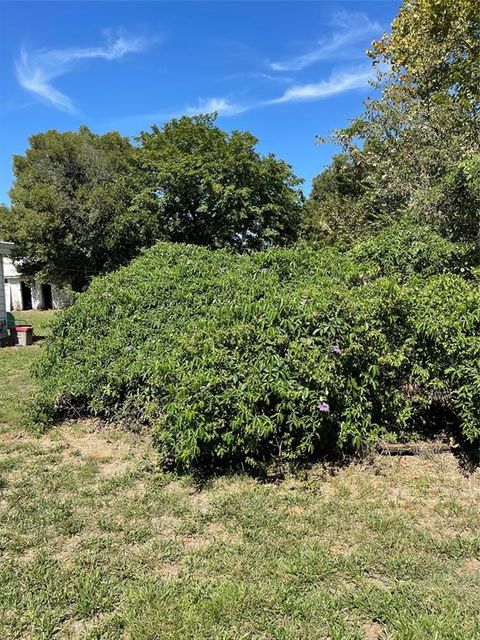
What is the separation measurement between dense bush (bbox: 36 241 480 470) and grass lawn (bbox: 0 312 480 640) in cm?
32

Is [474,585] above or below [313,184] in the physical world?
below

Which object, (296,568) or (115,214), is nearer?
(296,568)

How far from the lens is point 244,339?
11.5 feet

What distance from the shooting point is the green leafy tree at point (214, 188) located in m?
16.9

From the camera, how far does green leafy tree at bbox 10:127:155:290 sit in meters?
19.5

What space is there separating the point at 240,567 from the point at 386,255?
3.48 m

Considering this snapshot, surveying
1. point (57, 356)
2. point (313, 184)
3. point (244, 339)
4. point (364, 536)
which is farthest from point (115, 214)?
point (364, 536)

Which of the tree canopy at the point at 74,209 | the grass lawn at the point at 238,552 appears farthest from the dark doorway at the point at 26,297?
the grass lawn at the point at 238,552

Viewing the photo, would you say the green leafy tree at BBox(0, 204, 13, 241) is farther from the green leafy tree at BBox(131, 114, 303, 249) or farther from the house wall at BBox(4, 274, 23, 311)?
the house wall at BBox(4, 274, 23, 311)

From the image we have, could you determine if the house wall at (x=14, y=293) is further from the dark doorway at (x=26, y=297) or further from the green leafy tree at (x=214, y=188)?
the green leafy tree at (x=214, y=188)

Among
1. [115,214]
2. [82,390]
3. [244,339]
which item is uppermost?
[115,214]

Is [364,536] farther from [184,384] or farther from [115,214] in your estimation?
[115,214]

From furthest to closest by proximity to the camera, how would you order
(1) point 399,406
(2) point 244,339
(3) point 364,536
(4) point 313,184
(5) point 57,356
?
(4) point 313,184, (5) point 57,356, (1) point 399,406, (2) point 244,339, (3) point 364,536

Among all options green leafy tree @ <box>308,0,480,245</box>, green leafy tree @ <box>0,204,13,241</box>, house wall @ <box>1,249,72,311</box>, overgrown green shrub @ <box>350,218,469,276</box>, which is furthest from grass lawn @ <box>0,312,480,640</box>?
house wall @ <box>1,249,72,311</box>
